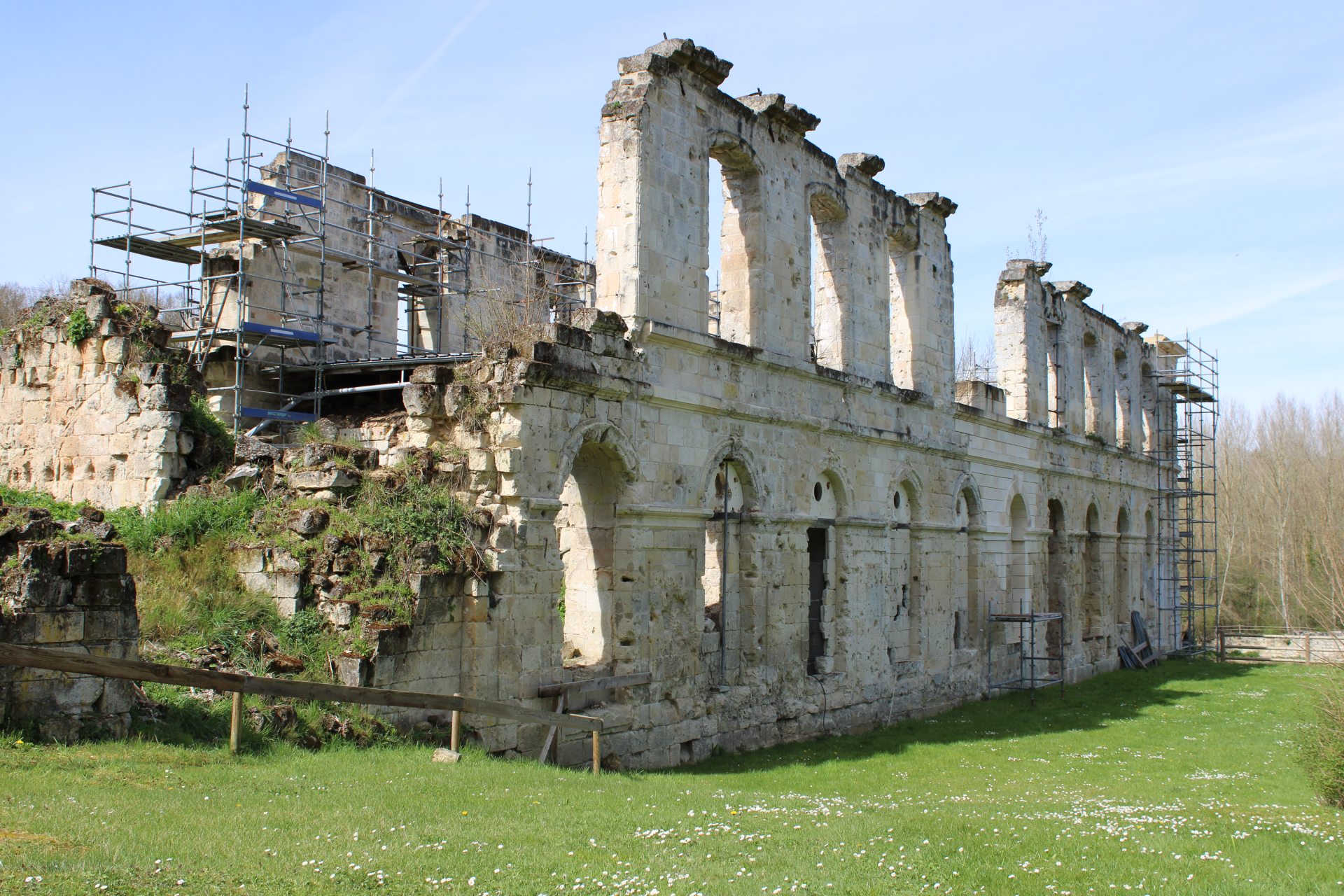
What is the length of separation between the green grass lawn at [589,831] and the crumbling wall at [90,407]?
5215 mm

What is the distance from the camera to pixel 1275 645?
104ft

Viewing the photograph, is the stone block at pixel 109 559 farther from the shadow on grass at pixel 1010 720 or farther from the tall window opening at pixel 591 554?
the shadow on grass at pixel 1010 720

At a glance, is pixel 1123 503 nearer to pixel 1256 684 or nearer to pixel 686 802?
pixel 1256 684

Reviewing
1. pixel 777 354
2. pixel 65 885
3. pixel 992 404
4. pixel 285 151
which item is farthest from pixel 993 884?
pixel 992 404

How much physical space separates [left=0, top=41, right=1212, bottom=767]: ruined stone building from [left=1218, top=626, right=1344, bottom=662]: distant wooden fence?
11.8m

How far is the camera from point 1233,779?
13359 mm

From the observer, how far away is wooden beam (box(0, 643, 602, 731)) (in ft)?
22.2

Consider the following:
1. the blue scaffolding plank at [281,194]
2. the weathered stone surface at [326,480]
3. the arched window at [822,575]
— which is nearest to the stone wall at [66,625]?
the weathered stone surface at [326,480]

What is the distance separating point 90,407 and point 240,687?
703cm

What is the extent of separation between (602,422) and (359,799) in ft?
18.3

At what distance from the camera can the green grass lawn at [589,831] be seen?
19.1ft

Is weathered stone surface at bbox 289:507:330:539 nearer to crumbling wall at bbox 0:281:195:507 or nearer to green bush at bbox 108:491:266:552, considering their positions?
green bush at bbox 108:491:266:552

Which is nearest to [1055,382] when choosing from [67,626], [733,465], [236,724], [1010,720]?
[1010,720]

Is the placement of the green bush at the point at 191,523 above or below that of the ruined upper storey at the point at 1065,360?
below
